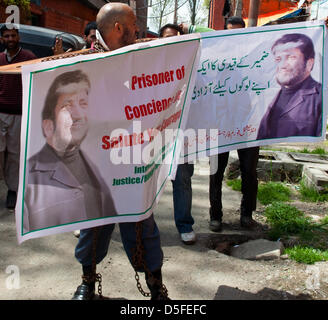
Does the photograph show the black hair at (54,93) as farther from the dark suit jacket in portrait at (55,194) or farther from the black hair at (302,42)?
the black hair at (302,42)

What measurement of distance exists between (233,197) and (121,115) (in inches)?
131

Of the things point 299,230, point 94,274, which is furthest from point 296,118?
point 94,274

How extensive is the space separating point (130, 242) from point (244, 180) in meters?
1.92

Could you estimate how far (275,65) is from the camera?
3492 mm

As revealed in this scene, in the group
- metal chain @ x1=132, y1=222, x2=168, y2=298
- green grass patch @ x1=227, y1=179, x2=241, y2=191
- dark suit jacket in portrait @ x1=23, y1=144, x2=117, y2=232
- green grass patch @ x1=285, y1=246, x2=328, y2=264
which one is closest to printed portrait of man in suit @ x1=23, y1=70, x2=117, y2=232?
dark suit jacket in portrait @ x1=23, y1=144, x2=117, y2=232

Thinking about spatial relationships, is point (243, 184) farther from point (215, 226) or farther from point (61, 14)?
point (61, 14)

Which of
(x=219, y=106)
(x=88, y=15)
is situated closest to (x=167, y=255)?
(x=219, y=106)

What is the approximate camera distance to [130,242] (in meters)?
2.44

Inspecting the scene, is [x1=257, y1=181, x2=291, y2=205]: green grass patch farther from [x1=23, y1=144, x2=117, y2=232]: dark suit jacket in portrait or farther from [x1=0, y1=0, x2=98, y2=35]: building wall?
[x1=0, y1=0, x2=98, y2=35]: building wall

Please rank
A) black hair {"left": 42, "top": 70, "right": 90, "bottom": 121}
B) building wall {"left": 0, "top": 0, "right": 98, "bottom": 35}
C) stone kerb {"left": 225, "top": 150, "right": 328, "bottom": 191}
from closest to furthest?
black hair {"left": 42, "top": 70, "right": 90, "bottom": 121}, stone kerb {"left": 225, "top": 150, "right": 328, "bottom": 191}, building wall {"left": 0, "top": 0, "right": 98, "bottom": 35}

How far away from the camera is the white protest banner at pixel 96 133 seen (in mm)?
1805

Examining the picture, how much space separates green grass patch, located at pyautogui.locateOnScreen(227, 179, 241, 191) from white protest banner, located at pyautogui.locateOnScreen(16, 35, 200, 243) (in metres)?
3.23

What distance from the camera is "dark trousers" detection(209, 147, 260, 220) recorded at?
3.94 metres
